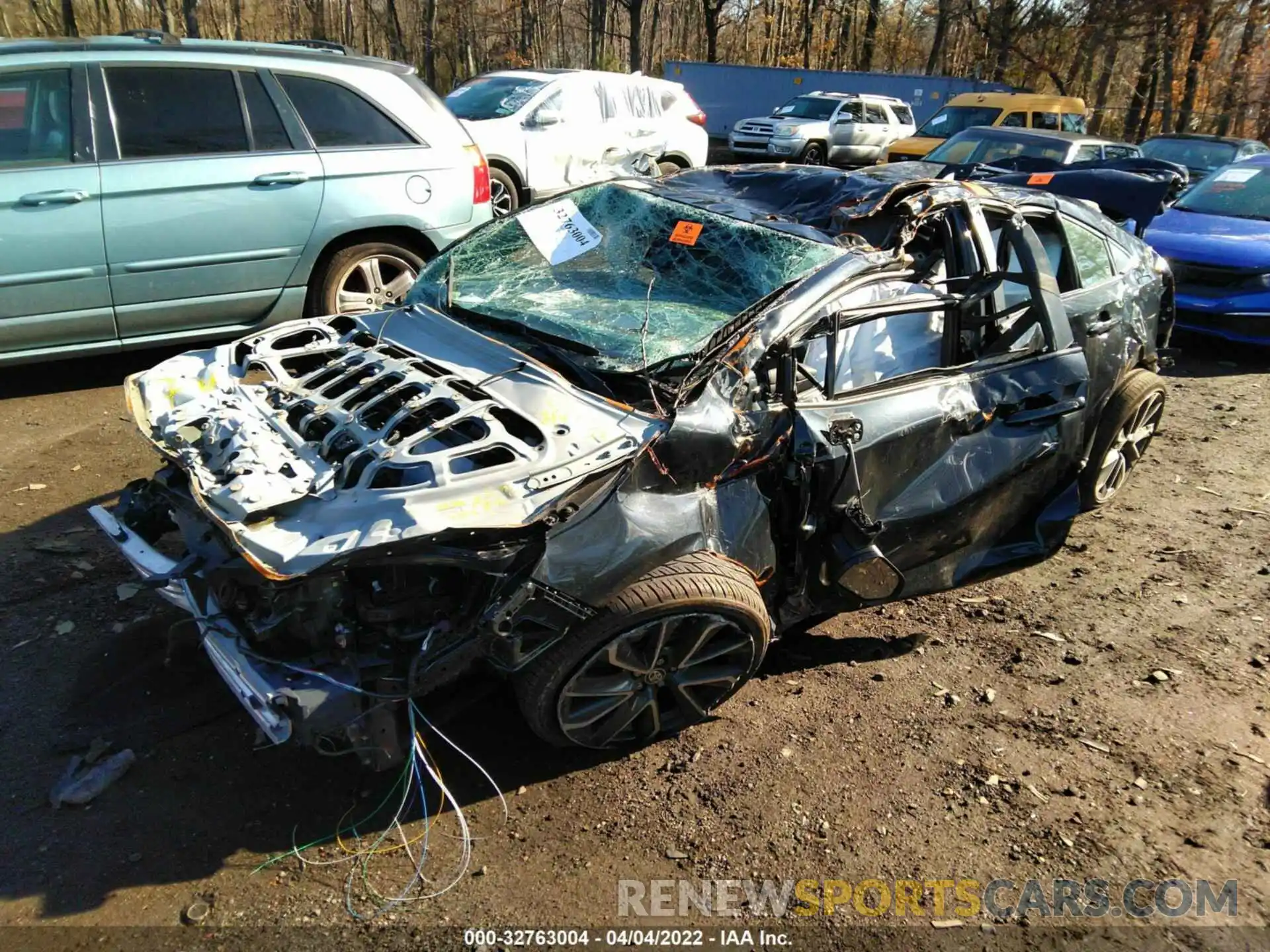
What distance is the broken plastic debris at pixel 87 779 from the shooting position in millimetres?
2814

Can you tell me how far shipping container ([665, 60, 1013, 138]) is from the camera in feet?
84.9

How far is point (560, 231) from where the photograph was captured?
3.97 meters

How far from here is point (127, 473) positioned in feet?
15.8

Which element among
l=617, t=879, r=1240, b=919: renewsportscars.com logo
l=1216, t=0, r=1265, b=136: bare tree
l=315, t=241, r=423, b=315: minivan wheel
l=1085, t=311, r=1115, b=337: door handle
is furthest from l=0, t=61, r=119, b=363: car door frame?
l=1216, t=0, r=1265, b=136: bare tree

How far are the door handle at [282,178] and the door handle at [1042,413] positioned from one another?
4.48 meters

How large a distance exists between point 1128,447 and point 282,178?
521 cm

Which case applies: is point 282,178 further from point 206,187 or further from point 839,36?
point 839,36

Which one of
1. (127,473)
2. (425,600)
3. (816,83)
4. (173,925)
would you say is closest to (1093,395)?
(425,600)

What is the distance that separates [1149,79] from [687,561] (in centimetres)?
2909

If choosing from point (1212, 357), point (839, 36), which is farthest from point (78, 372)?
point (839, 36)

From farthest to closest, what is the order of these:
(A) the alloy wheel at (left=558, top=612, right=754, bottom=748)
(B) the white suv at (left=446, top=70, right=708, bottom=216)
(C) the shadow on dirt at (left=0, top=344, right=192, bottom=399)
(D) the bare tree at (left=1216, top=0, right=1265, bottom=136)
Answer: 1. (D) the bare tree at (left=1216, top=0, right=1265, bottom=136)
2. (B) the white suv at (left=446, top=70, right=708, bottom=216)
3. (C) the shadow on dirt at (left=0, top=344, right=192, bottom=399)
4. (A) the alloy wheel at (left=558, top=612, right=754, bottom=748)

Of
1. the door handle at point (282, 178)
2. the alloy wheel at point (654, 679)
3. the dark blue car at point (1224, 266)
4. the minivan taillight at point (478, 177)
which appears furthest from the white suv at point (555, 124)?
the alloy wheel at point (654, 679)

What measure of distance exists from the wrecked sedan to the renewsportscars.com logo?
59 cm

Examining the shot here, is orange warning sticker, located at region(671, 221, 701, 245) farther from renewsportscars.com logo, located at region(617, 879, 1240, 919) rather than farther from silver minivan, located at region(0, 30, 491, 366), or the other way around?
renewsportscars.com logo, located at region(617, 879, 1240, 919)
